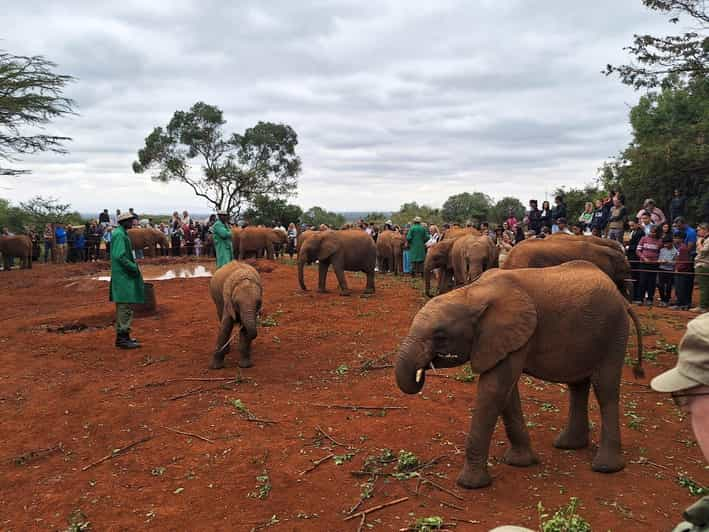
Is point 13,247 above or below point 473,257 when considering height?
above

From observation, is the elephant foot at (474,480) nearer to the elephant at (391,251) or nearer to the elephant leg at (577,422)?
the elephant leg at (577,422)

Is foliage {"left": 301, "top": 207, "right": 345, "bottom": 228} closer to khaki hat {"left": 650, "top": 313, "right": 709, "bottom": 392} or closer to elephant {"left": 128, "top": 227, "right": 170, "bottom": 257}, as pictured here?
elephant {"left": 128, "top": 227, "right": 170, "bottom": 257}

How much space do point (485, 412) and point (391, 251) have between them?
1854 centimetres

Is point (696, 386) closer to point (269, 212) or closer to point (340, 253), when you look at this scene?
point (340, 253)

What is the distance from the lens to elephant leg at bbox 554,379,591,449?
5.60 metres

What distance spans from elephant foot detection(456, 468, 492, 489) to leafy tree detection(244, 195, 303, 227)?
41003 mm

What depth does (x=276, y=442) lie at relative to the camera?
593cm

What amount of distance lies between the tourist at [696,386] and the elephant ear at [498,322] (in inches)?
111

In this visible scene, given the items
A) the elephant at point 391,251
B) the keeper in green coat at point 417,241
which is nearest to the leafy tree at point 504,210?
the elephant at point 391,251

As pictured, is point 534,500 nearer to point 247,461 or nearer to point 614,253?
point 247,461

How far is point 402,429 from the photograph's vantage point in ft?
20.1

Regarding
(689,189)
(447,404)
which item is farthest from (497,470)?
(689,189)

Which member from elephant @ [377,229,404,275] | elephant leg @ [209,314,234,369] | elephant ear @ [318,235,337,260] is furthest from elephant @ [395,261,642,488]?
elephant @ [377,229,404,275]

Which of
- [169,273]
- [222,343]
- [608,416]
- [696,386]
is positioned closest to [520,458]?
[608,416]
